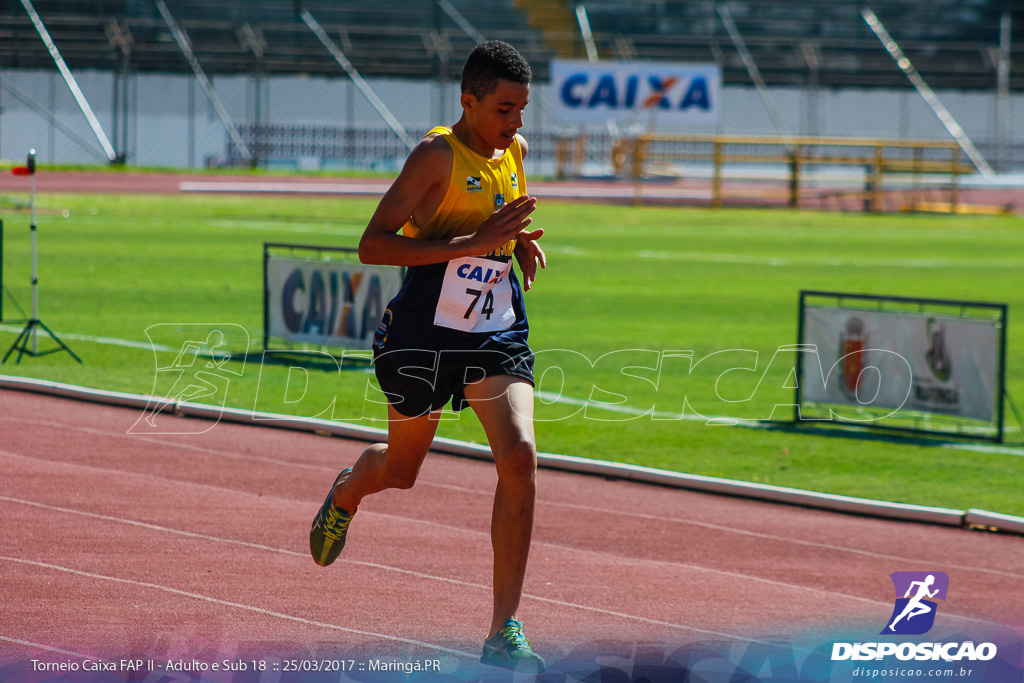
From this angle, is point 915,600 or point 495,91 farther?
point 915,600

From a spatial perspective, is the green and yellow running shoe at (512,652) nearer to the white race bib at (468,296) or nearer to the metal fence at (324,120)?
the white race bib at (468,296)

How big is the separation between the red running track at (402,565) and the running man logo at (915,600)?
7 cm

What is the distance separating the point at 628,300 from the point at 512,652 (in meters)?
12.7

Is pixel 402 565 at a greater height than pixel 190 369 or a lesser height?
lesser

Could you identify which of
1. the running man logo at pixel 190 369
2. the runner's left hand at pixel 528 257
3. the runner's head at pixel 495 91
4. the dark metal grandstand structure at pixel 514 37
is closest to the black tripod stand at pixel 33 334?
the running man logo at pixel 190 369

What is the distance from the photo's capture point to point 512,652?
14.8 feet

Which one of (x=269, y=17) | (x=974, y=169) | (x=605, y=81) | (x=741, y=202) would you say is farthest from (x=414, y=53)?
(x=974, y=169)

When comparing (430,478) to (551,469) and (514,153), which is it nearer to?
(551,469)

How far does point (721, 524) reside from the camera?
7.18 m

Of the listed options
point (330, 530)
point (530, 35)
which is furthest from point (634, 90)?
point (330, 530)

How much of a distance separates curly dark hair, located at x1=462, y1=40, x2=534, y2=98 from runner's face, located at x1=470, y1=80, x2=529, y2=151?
0.02m

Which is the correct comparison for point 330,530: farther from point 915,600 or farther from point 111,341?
point 111,341

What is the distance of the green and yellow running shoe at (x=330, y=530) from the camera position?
5.39m

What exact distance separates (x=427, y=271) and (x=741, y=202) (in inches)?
1380
